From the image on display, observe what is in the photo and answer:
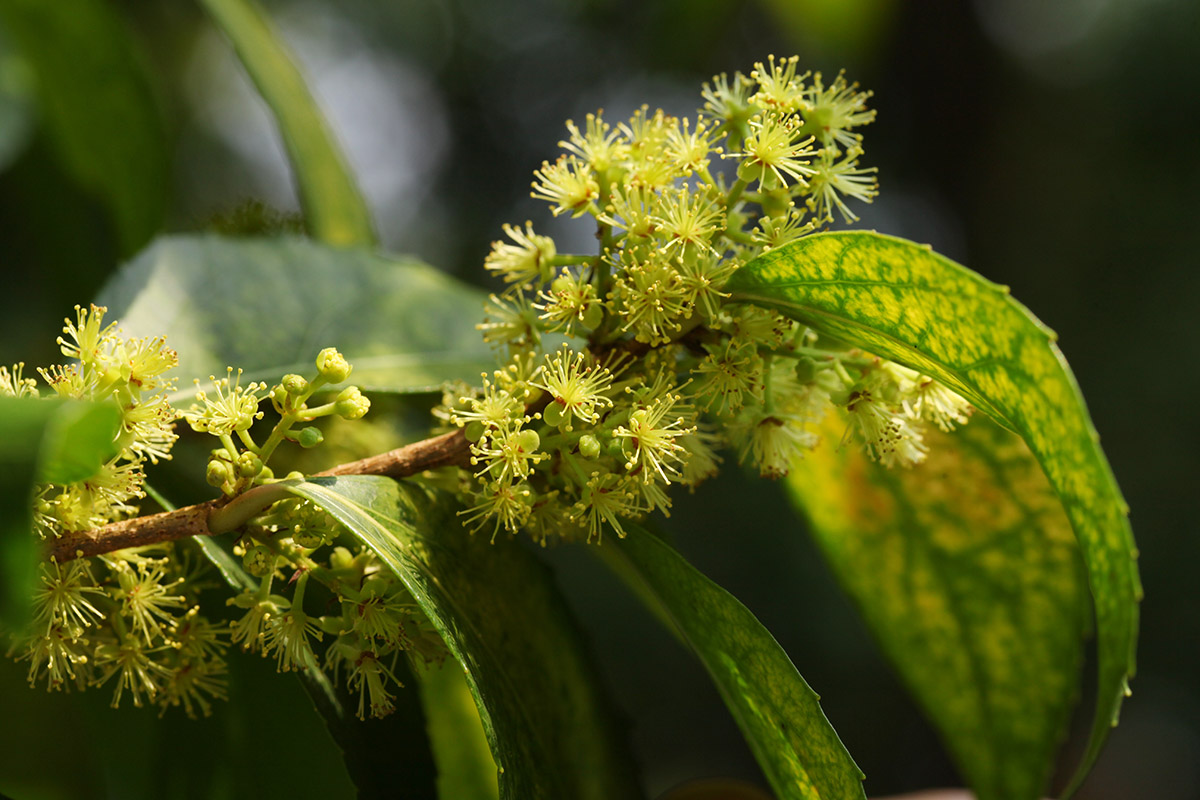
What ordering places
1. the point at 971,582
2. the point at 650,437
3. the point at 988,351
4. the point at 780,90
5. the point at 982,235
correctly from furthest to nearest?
the point at 982,235 < the point at 971,582 < the point at 780,90 < the point at 650,437 < the point at 988,351

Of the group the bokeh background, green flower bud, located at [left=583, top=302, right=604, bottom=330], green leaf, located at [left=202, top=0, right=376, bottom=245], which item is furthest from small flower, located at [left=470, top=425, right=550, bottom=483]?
the bokeh background

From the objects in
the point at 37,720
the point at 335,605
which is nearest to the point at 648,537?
the point at 335,605

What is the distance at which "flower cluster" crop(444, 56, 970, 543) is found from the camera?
0.71 m

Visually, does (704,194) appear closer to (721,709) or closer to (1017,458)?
(1017,458)

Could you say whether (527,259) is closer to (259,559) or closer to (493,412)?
(493,412)

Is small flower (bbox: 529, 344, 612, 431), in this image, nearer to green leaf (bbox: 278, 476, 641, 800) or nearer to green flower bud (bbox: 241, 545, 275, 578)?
green leaf (bbox: 278, 476, 641, 800)

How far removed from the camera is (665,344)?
76 cm

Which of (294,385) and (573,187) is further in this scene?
(573,187)

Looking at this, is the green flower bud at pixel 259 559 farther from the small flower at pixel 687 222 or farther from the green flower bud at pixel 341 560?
the small flower at pixel 687 222

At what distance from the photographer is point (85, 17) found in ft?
4.30

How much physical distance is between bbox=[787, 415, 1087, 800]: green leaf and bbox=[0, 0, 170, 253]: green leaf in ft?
3.56

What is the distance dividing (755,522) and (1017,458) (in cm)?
497

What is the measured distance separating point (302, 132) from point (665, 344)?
0.84m

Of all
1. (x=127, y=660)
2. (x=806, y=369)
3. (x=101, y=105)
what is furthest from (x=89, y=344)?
(x=101, y=105)
